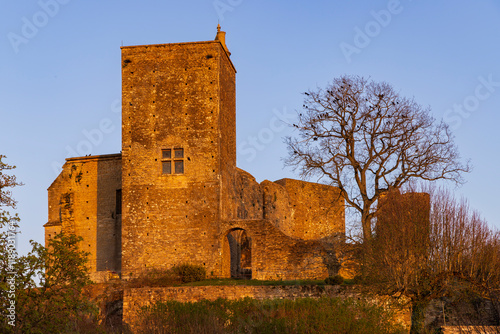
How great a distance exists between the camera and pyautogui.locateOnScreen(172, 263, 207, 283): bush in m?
27.8

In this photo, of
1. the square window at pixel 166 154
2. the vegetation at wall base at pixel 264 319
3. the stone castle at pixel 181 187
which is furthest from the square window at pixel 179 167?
the vegetation at wall base at pixel 264 319

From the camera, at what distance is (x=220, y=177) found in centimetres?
2936

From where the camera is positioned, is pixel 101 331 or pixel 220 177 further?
pixel 220 177

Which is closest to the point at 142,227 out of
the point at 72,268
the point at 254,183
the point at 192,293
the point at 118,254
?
the point at 118,254

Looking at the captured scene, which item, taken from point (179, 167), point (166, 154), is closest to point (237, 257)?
point (179, 167)

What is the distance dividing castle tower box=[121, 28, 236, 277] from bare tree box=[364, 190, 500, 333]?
7862 millimetres

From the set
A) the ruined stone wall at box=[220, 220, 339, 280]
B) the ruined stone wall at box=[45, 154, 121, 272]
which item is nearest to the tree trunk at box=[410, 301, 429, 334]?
the ruined stone wall at box=[220, 220, 339, 280]

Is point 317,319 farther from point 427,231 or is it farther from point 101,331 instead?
point 427,231

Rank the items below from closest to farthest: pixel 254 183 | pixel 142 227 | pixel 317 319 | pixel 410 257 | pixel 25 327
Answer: pixel 25 327 → pixel 317 319 → pixel 410 257 → pixel 142 227 → pixel 254 183

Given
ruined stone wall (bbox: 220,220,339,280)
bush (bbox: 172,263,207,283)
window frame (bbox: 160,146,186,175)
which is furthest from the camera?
window frame (bbox: 160,146,186,175)

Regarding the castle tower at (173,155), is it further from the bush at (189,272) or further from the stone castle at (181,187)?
the bush at (189,272)

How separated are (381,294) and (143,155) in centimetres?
1218

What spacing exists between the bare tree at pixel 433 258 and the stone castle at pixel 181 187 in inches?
177

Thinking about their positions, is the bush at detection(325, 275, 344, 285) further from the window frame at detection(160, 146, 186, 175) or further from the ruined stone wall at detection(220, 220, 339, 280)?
the window frame at detection(160, 146, 186, 175)
